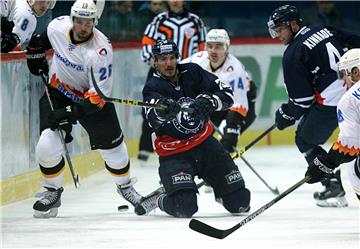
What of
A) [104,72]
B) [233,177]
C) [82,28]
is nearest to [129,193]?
[233,177]

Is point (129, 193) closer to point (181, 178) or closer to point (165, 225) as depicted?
point (181, 178)

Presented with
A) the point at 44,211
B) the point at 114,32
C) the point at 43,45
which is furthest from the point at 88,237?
the point at 114,32

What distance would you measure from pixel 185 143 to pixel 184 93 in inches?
10.8

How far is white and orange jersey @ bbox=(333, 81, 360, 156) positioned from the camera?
5723mm

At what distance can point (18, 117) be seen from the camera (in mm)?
7688

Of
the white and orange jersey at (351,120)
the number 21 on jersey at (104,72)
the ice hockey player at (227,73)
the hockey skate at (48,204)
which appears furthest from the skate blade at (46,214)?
the white and orange jersey at (351,120)

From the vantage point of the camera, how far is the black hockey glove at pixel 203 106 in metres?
6.64

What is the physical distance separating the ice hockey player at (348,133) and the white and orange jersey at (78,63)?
146 centimetres

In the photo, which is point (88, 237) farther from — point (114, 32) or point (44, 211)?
point (114, 32)

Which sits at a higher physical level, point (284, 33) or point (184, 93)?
point (284, 33)

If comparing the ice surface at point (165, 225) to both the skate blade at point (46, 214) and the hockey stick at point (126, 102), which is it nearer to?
the skate blade at point (46, 214)

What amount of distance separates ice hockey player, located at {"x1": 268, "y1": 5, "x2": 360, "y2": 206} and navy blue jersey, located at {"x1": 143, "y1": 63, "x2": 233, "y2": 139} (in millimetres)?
531

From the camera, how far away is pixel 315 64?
7.27 m

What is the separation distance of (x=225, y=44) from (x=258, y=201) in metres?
1.11
